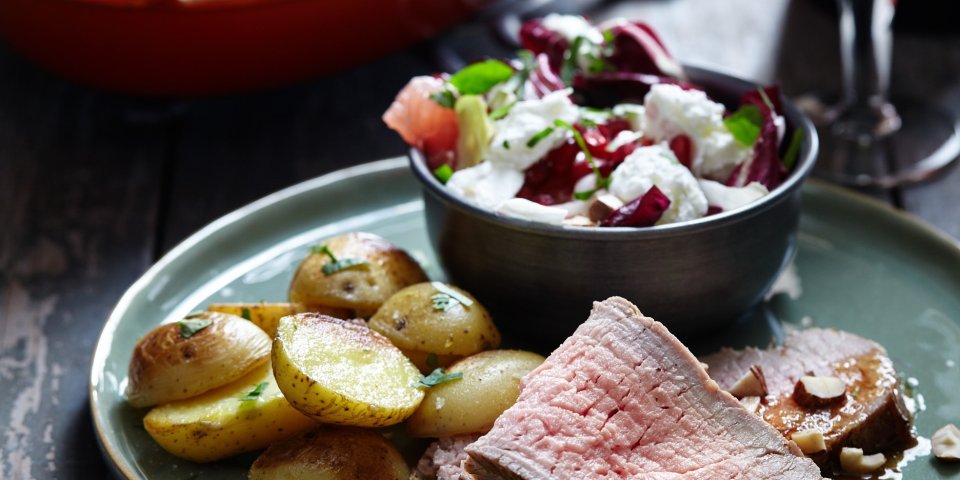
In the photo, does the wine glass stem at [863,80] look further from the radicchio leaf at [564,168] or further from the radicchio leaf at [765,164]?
the radicchio leaf at [564,168]

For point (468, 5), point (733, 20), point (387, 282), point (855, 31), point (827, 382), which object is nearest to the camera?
point (827, 382)

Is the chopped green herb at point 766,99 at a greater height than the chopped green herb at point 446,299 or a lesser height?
greater

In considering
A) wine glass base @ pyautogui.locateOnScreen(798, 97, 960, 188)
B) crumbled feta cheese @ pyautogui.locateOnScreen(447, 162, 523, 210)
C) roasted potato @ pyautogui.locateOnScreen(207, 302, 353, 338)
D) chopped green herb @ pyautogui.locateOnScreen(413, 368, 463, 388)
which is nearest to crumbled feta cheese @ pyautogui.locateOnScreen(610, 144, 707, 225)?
crumbled feta cheese @ pyautogui.locateOnScreen(447, 162, 523, 210)

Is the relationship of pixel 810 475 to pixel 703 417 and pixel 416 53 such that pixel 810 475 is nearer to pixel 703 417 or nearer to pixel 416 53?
pixel 703 417

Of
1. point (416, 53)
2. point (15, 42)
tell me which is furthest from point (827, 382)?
point (15, 42)

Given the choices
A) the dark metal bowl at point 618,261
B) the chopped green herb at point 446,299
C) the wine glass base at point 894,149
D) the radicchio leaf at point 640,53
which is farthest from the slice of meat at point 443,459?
the wine glass base at point 894,149
